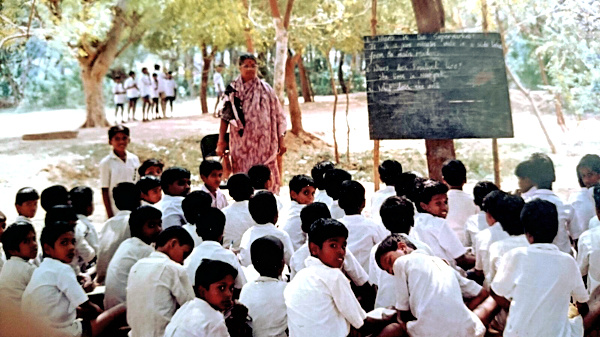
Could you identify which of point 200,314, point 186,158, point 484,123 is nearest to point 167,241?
point 200,314

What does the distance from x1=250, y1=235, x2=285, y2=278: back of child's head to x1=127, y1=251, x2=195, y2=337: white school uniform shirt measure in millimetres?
389

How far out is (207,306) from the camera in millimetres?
2727

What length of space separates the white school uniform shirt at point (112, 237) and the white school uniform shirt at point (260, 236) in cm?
85

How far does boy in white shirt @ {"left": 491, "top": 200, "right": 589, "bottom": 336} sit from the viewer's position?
112 inches

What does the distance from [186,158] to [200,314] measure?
9.88 metres

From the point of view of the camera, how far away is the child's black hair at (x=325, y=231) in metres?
2.91

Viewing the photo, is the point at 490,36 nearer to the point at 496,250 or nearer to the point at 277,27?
the point at 496,250

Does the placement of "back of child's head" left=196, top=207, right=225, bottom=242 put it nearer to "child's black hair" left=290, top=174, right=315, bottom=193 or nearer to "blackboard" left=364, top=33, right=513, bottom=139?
"child's black hair" left=290, top=174, right=315, bottom=193

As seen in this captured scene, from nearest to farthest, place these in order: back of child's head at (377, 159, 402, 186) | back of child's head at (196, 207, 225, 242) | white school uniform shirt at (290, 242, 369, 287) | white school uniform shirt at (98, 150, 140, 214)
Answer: white school uniform shirt at (290, 242, 369, 287)
back of child's head at (196, 207, 225, 242)
back of child's head at (377, 159, 402, 186)
white school uniform shirt at (98, 150, 140, 214)

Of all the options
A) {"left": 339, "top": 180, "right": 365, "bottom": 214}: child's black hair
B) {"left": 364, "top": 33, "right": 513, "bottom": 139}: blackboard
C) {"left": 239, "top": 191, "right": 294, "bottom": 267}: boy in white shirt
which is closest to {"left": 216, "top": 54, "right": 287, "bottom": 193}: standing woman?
{"left": 364, "top": 33, "right": 513, "bottom": 139}: blackboard

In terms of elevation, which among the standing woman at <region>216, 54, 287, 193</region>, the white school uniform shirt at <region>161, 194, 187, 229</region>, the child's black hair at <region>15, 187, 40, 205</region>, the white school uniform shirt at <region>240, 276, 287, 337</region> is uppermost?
the standing woman at <region>216, 54, 287, 193</region>

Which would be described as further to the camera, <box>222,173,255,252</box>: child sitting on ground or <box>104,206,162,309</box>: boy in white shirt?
<box>222,173,255,252</box>: child sitting on ground

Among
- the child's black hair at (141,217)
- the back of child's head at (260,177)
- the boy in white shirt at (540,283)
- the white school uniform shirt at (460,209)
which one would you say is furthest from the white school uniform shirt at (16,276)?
the white school uniform shirt at (460,209)

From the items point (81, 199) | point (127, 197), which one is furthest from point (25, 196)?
point (127, 197)
